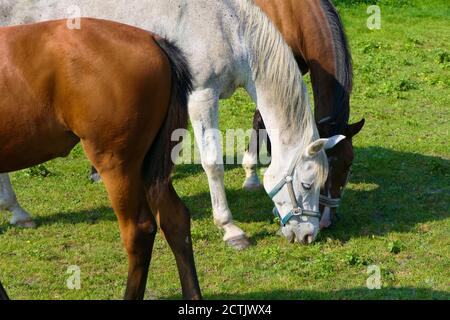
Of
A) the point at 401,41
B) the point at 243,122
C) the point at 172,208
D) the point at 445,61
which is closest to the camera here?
the point at 172,208

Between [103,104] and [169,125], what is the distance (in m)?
0.46

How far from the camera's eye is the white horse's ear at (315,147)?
5938 mm

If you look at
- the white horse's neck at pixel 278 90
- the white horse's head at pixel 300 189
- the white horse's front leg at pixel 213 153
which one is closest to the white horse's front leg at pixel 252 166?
the white horse's front leg at pixel 213 153

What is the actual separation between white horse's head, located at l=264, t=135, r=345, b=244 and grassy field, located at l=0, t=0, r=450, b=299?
0.66ft

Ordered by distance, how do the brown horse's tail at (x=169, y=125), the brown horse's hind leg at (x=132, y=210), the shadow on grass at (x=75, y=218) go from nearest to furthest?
the brown horse's hind leg at (x=132, y=210), the brown horse's tail at (x=169, y=125), the shadow on grass at (x=75, y=218)

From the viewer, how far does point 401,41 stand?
1392 cm

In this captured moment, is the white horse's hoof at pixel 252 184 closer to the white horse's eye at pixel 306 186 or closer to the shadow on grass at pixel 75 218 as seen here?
the shadow on grass at pixel 75 218

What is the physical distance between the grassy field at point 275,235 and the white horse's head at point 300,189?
0.66ft

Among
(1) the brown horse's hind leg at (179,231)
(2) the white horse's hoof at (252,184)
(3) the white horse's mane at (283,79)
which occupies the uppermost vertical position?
(3) the white horse's mane at (283,79)

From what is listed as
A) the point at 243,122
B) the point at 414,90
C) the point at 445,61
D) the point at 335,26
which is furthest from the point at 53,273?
the point at 445,61

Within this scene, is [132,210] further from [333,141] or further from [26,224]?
[26,224]

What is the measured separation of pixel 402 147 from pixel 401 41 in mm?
5226

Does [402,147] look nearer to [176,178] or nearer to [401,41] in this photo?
[176,178]
